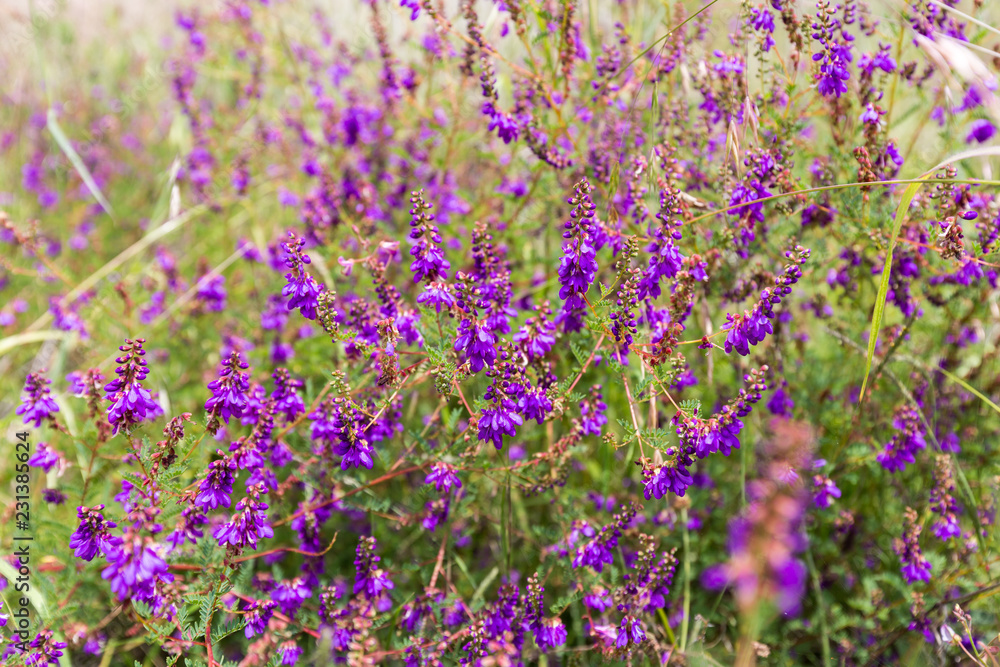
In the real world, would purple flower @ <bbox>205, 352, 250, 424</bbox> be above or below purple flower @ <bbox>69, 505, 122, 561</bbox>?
above

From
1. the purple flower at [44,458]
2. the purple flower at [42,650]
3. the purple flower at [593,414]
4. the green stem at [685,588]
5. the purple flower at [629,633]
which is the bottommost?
the green stem at [685,588]

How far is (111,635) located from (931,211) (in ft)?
13.2

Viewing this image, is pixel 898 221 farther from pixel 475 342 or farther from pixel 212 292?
pixel 212 292

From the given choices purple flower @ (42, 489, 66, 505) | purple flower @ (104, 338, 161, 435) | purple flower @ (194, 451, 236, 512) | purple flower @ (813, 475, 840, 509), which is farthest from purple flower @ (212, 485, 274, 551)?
purple flower @ (813, 475, 840, 509)

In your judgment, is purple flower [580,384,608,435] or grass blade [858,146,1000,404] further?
purple flower [580,384,608,435]

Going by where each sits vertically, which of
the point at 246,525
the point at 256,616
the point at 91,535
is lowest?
the point at 256,616

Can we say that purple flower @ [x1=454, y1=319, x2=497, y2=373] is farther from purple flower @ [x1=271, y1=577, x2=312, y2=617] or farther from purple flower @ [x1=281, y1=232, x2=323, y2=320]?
purple flower @ [x1=271, y1=577, x2=312, y2=617]

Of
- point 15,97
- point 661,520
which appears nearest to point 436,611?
point 661,520

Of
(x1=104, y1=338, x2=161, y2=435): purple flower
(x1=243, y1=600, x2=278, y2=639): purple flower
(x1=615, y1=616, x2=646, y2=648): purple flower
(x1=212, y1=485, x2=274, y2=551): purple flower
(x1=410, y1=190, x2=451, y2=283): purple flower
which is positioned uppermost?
(x1=410, y1=190, x2=451, y2=283): purple flower

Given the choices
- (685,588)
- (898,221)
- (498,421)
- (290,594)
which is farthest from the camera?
(685,588)

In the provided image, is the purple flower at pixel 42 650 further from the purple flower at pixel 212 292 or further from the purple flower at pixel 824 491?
the purple flower at pixel 824 491

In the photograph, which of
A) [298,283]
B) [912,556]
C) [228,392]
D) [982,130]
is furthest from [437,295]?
[982,130]

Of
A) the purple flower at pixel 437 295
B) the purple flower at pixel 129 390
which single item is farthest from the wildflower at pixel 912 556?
the purple flower at pixel 129 390

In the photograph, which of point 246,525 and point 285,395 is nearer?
point 246,525
